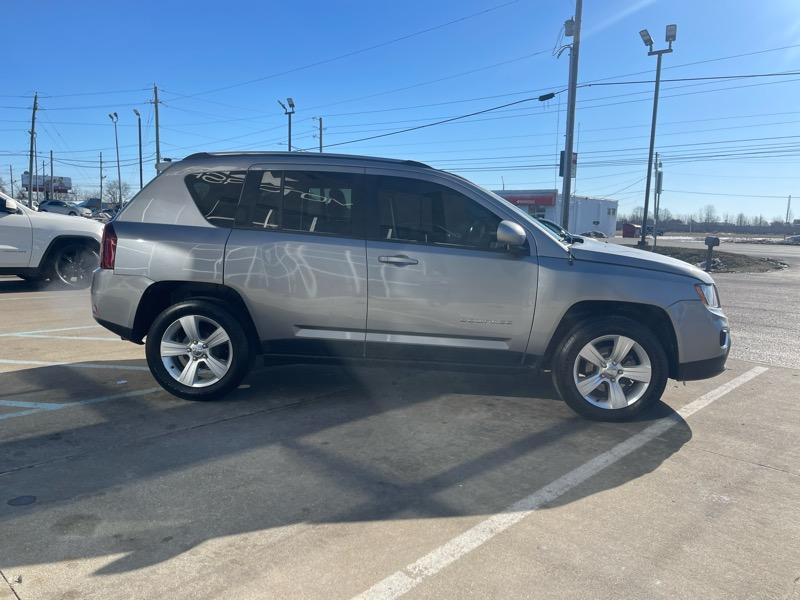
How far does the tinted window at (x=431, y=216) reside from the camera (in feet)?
14.7

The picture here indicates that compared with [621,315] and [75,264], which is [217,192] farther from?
[75,264]

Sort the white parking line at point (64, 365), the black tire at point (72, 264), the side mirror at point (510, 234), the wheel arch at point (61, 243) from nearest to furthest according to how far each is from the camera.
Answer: the side mirror at point (510, 234) < the white parking line at point (64, 365) < the wheel arch at point (61, 243) < the black tire at point (72, 264)

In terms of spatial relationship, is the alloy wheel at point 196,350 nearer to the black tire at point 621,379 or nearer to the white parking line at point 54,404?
the white parking line at point 54,404

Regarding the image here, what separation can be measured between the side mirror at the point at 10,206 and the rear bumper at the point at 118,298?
6.55m

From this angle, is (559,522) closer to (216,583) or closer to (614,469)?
(614,469)

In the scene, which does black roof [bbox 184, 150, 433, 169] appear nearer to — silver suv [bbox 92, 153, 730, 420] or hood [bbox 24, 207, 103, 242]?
silver suv [bbox 92, 153, 730, 420]

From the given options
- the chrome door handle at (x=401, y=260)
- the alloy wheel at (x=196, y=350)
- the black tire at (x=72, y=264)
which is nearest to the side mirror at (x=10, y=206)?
the black tire at (x=72, y=264)

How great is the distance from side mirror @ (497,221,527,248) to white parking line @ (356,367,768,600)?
157 cm

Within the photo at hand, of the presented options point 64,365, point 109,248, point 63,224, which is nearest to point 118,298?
point 109,248

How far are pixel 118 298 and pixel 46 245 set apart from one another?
22.0ft

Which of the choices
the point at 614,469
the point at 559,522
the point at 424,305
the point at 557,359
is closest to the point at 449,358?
the point at 424,305

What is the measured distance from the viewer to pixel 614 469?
144 inches

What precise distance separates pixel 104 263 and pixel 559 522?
3.85m

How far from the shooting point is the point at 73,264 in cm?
1064
